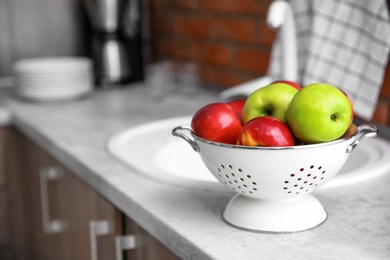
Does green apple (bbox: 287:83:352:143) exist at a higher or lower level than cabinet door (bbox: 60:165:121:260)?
higher

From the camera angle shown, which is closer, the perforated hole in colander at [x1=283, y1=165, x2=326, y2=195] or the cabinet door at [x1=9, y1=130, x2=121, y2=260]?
the perforated hole in colander at [x1=283, y1=165, x2=326, y2=195]

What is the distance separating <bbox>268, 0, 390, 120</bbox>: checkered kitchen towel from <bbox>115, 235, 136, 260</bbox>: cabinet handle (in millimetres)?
546

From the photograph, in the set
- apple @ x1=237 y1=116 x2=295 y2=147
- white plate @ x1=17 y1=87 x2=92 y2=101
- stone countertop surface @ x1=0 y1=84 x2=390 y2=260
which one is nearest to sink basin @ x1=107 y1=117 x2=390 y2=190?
stone countertop surface @ x1=0 y1=84 x2=390 y2=260

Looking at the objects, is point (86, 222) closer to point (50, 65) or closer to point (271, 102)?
point (271, 102)

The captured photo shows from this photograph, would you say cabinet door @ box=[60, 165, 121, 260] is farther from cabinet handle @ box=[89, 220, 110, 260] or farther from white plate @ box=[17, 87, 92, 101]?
white plate @ box=[17, 87, 92, 101]

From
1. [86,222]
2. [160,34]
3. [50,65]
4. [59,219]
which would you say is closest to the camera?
[86,222]

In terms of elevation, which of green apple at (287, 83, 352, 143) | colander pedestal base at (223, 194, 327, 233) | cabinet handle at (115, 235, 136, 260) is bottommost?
cabinet handle at (115, 235, 136, 260)

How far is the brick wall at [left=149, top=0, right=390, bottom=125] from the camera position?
1709mm

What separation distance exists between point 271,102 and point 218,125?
8 centimetres

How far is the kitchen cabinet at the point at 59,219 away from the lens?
108 cm

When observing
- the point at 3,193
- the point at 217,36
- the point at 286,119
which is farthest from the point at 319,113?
the point at 3,193

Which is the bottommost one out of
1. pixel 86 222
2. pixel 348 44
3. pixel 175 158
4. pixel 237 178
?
pixel 86 222

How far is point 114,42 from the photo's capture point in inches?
79.9

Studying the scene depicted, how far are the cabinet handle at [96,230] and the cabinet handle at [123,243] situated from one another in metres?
0.05
